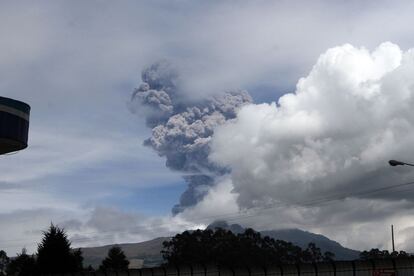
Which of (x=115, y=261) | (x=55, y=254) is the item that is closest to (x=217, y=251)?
(x=115, y=261)

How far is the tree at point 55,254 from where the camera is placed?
3632 inches

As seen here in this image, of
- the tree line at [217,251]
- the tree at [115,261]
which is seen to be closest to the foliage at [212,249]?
the tree line at [217,251]

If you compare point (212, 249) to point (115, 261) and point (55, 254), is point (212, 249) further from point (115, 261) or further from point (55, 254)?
point (55, 254)

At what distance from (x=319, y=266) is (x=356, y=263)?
8.87 feet

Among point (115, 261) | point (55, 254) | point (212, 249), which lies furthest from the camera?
point (212, 249)

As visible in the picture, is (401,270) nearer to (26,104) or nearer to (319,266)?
(319,266)

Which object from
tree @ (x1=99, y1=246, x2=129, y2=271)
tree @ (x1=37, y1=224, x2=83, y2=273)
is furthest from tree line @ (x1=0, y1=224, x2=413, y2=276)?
tree @ (x1=37, y1=224, x2=83, y2=273)

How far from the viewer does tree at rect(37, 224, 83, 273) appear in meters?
92.2

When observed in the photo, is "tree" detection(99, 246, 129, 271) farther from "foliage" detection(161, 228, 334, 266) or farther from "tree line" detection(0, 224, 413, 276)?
"foliage" detection(161, 228, 334, 266)

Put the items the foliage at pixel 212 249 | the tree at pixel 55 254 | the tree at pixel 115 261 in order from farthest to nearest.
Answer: the foliage at pixel 212 249
the tree at pixel 115 261
the tree at pixel 55 254

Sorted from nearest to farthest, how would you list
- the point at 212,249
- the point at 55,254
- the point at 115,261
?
1. the point at 55,254
2. the point at 115,261
3. the point at 212,249

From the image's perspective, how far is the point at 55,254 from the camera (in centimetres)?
9312

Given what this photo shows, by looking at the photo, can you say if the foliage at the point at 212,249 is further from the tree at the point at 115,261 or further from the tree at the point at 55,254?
the tree at the point at 55,254

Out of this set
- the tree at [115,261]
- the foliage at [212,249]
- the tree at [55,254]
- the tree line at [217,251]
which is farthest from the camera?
the foliage at [212,249]
